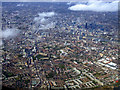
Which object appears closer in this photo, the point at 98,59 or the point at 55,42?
the point at 98,59

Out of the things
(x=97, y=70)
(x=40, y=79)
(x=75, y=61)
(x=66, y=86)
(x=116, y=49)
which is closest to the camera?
(x=66, y=86)

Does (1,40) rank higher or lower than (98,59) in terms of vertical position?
higher

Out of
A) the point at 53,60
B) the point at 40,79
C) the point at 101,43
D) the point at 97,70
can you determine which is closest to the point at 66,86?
the point at 40,79

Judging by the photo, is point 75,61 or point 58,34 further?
point 58,34

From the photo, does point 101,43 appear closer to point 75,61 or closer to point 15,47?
point 75,61

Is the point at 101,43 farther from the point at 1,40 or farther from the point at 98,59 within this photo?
the point at 1,40

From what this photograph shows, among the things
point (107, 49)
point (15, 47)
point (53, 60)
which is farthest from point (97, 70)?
point (15, 47)

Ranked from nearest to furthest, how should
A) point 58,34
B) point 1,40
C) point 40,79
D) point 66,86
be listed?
1. point 66,86
2. point 40,79
3. point 1,40
4. point 58,34

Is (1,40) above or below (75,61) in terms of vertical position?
above

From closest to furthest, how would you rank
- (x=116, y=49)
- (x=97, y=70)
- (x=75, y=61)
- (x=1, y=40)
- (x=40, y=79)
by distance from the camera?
(x=40, y=79), (x=97, y=70), (x=75, y=61), (x=116, y=49), (x=1, y=40)
